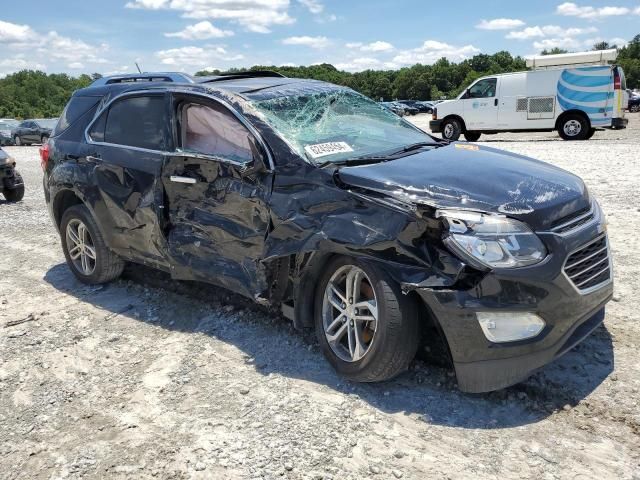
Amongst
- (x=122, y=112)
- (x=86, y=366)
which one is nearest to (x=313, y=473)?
(x=86, y=366)

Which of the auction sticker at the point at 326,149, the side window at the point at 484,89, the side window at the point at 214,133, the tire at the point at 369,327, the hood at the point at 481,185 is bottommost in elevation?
the tire at the point at 369,327

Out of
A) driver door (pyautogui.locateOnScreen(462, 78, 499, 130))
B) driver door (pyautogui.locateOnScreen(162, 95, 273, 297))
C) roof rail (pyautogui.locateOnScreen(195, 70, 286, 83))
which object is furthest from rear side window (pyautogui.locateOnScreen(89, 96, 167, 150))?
driver door (pyautogui.locateOnScreen(462, 78, 499, 130))

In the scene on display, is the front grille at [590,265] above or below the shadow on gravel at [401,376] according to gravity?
above

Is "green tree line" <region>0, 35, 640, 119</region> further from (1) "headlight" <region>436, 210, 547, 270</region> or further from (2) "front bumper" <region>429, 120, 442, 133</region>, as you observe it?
(1) "headlight" <region>436, 210, 547, 270</region>

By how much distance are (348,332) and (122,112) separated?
2.87 metres

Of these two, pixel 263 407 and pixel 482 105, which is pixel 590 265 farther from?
pixel 482 105

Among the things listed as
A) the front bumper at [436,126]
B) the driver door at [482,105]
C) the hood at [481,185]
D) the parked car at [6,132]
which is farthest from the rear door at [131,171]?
the parked car at [6,132]

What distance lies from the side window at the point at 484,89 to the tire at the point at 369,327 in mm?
17929

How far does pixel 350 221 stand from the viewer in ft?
10.8

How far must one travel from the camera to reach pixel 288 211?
360 centimetres

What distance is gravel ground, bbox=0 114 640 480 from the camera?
283 cm

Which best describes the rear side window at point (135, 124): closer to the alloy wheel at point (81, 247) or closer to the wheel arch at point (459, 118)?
the alloy wheel at point (81, 247)

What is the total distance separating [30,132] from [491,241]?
31.7 m

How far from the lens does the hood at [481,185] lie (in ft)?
10.3
